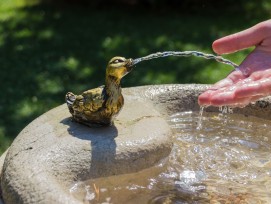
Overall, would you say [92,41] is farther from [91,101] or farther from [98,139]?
[98,139]

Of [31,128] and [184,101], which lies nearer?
[31,128]

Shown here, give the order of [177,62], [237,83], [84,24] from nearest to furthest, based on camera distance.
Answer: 1. [237,83]
2. [177,62]
3. [84,24]

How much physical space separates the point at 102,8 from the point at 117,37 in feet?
3.57

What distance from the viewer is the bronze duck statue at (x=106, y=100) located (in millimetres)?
2324

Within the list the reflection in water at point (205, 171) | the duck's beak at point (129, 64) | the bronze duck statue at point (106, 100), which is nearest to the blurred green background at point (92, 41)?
the reflection in water at point (205, 171)

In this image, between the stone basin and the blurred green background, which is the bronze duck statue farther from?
the blurred green background

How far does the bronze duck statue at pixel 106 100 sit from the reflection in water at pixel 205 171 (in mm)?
266

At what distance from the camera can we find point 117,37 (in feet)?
19.7

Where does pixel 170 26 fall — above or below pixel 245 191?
above

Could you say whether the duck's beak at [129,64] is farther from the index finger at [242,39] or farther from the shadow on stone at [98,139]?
the index finger at [242,39]

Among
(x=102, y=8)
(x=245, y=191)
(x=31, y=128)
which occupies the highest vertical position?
(x=102, y=8)

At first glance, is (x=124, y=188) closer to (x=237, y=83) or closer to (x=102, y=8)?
(x=237, y=83)

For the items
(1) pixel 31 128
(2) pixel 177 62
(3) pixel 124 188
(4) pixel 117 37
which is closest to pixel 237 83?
(3) pixel 124 188

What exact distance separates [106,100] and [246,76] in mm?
747
